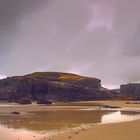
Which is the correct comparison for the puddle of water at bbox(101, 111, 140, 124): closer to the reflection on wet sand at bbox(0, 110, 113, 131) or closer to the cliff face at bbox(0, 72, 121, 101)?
the reflection on wet sand at bbox(0, 110, 113, 131)

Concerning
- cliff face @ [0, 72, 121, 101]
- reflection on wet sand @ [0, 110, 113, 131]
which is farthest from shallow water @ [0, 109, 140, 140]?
cliff face @ [0, 72, 121, 101]

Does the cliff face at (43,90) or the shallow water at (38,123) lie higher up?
the cliff face at (43,90)

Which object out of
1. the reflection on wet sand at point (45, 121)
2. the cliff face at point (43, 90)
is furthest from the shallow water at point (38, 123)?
the cliff face at point (43, 90)

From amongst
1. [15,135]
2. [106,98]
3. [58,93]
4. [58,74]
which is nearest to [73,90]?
[58,93]

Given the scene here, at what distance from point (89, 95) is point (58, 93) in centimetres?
1355

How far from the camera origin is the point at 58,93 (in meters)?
119

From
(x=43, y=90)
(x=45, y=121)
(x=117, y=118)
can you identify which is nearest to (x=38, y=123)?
(x=45, y=121)

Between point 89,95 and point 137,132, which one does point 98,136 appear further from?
point 89,95

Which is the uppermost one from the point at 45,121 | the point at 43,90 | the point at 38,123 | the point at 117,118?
the point at 43,90

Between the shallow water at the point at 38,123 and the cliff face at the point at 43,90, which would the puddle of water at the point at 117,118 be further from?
the cliff face at the point at 43,90

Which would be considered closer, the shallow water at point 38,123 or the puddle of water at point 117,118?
the shallow water at point 38,123

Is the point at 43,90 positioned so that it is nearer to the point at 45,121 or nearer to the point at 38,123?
the point at 45,121

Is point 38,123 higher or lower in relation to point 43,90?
lower

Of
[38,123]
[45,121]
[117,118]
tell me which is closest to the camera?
[38,123]
